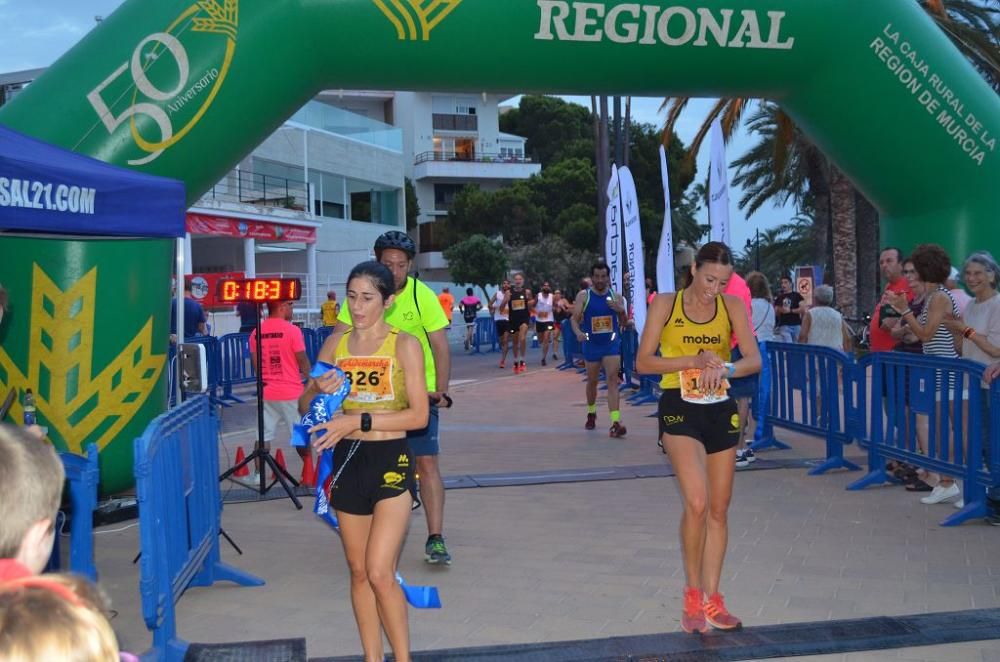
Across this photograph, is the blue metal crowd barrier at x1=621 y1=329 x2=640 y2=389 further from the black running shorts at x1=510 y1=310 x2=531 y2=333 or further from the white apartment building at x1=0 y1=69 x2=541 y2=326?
the white apartment building at x1=0 y1=69 x2=541 y2=326

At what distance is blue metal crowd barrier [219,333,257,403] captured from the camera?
661 inches

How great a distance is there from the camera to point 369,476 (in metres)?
4.33

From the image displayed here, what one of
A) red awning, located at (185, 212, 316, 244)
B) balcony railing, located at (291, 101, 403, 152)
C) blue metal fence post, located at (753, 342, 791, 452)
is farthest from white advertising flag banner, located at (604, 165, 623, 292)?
balcony railing, located at (291, 101, 403, 152)

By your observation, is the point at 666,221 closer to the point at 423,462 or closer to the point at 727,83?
the point at 727,83

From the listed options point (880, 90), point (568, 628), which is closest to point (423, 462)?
point (568, 628)

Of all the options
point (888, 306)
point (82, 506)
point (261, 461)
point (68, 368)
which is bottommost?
point (261, 461)

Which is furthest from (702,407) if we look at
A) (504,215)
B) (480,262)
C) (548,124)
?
(548,124)

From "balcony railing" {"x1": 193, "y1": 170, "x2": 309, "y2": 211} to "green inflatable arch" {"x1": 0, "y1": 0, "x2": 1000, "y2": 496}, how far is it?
2245cm

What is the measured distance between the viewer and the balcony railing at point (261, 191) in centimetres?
3294

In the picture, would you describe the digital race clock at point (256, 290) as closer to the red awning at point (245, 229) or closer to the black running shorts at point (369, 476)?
the black running shorts at point (369, 476)

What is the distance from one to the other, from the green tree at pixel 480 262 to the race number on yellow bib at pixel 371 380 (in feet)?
165

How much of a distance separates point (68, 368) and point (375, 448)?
3.91m

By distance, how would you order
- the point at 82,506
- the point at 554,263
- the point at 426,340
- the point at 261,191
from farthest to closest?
the point at 554,263, the point at 261,191, the point at 426,340, the point at 82,506

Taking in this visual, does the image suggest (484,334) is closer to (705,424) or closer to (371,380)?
(705,424)
